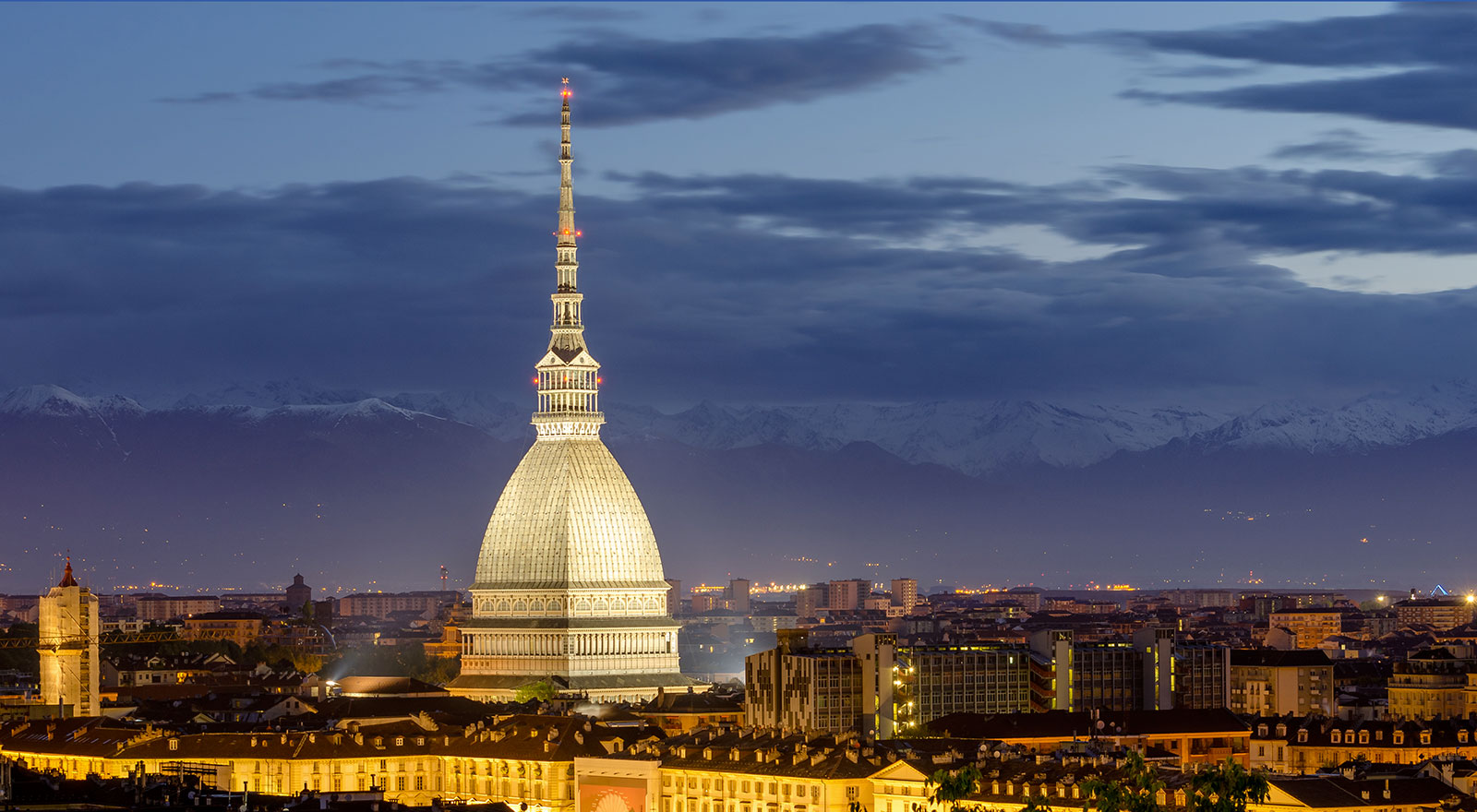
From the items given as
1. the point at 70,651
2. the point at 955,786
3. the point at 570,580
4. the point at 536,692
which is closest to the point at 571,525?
the point at 570,580

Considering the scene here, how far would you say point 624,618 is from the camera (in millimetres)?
145500

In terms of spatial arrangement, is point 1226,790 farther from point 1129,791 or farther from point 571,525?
point 571,525

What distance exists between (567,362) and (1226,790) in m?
66.2

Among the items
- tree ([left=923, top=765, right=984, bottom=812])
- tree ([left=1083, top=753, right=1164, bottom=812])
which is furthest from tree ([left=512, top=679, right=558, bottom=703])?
tree ([left=1083, top=753, right=1164, bottom=812])

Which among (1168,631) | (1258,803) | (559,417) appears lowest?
(1258,803)

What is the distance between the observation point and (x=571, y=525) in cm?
14388

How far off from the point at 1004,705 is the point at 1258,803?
137 feet

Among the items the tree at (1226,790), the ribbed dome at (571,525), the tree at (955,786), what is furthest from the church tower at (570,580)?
the tree at (1226,790)

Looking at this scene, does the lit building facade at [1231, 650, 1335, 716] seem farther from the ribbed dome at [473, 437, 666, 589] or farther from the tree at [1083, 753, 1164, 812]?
the tree at [1083, 753, 1164, 812]

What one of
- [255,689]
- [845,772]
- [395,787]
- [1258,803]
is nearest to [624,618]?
[255,689]

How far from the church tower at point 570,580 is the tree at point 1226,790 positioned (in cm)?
5797

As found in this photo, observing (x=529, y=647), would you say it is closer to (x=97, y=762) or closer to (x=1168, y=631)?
(x=1168, y=631)

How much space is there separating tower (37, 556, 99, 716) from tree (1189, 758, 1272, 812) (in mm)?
61404

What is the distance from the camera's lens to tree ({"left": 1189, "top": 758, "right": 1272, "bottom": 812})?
84.9 meters
